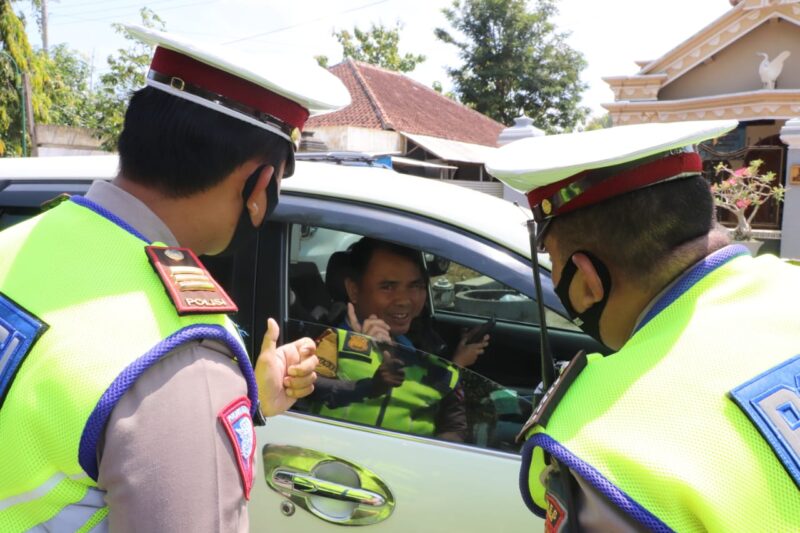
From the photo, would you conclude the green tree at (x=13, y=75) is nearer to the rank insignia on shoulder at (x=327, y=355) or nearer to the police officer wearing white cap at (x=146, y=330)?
the rank insignia on shoulder at (x=327, y=355)

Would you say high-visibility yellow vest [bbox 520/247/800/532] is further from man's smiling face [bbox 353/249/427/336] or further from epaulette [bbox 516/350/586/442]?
man's smiling face [bbox 353/249/427/336]

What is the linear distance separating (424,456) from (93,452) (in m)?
1.01

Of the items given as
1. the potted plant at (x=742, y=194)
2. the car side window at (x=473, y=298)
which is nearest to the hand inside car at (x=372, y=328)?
the car side window at (x=473, y=298)

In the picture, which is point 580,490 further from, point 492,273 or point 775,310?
point 492,273

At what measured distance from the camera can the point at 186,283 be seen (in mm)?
930

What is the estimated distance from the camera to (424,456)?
5.49 feet

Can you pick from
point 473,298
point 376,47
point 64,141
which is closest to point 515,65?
point 376,47

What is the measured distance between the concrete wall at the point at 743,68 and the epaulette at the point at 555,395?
51.7 ft

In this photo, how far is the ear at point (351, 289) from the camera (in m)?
2.28

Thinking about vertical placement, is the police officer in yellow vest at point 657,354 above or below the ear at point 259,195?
below

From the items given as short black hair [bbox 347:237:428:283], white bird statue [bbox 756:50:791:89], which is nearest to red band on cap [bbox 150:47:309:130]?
short black hair [bbox 347:237:428:283]

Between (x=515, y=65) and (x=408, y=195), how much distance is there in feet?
94.9

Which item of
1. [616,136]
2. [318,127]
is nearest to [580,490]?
[616,136]

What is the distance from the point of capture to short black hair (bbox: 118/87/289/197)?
1032 mm
